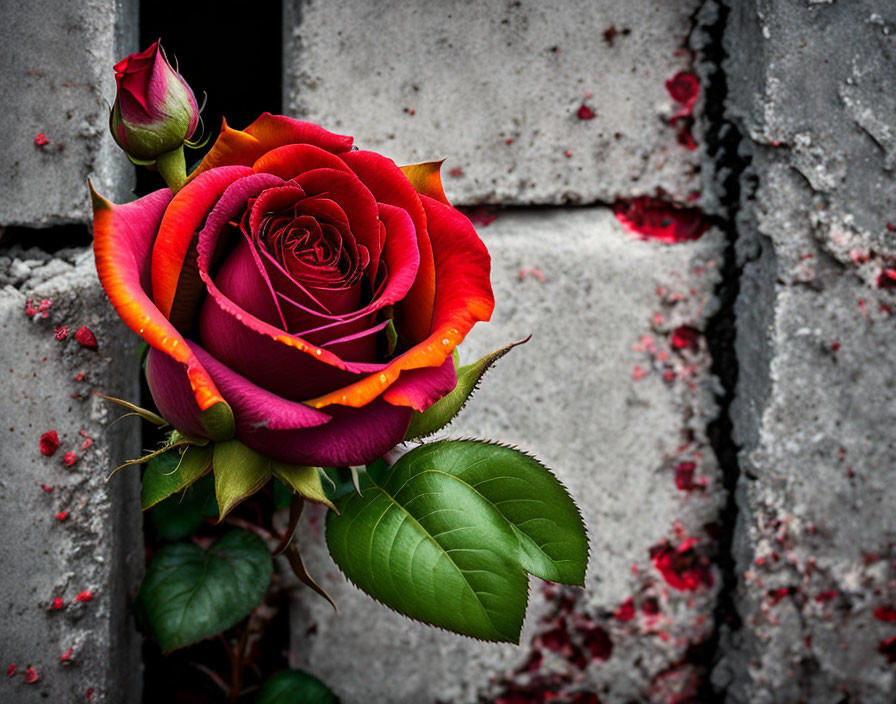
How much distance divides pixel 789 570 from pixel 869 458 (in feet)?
0.50

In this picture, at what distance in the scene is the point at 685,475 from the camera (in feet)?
2.40

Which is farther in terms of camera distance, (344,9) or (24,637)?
(344,9)

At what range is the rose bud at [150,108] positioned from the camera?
0.39 metres

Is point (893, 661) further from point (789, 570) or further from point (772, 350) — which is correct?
point (772, 350)

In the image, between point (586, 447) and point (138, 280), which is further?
point (586, 447)

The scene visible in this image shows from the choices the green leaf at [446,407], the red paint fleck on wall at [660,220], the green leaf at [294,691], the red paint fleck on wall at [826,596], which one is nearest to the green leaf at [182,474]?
the green leaf at [446,407]

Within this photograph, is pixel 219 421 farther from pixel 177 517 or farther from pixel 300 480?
pixel 177 517

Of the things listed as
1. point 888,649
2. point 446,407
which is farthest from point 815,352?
point 446,407

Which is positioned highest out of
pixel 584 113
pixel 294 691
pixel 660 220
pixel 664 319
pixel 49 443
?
pixel 584 113

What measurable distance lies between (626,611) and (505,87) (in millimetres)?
603

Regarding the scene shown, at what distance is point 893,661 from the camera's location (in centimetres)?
→ 73

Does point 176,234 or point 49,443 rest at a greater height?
point 176,234

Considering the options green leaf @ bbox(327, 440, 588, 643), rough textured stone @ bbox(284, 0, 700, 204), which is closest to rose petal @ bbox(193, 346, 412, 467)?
green leaf @ bbox(327, 440, 588, 643)

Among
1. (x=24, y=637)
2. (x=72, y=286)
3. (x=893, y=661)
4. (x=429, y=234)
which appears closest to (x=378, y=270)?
(x=429, y=234)
